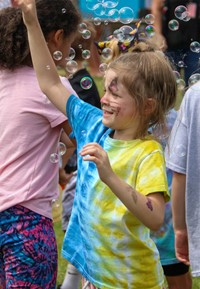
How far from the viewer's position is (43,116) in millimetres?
2572

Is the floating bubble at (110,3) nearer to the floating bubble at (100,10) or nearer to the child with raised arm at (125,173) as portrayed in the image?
the floating bubble at (100,10)

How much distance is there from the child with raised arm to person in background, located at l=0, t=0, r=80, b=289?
0.74ft

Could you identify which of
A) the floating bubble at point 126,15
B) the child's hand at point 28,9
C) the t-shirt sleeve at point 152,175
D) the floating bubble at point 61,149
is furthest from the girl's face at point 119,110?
the floating bubble at point 126,15

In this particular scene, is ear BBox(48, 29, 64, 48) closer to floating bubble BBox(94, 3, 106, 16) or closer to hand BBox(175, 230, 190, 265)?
floating bubble BBox(94, 3, 106, 16)

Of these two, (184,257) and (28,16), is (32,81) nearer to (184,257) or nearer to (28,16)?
(28,16)

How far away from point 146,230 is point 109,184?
12.8 inches

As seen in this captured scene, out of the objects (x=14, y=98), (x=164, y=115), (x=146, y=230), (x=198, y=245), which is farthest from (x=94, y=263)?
(x=14, y=98)

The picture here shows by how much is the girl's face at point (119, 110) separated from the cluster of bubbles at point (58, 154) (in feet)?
1.28

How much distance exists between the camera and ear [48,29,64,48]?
267 cm

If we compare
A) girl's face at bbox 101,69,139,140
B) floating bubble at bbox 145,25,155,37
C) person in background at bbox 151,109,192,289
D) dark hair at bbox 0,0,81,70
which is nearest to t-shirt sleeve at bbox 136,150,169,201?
girl's face at bbox 101,69,139,140

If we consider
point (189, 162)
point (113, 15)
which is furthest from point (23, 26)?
point (189, 162)

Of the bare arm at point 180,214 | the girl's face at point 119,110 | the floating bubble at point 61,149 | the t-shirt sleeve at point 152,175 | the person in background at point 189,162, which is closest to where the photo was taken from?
the t-shirt sleeve at point 152,175

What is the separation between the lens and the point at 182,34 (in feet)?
13.7

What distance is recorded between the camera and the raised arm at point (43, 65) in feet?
7.72
